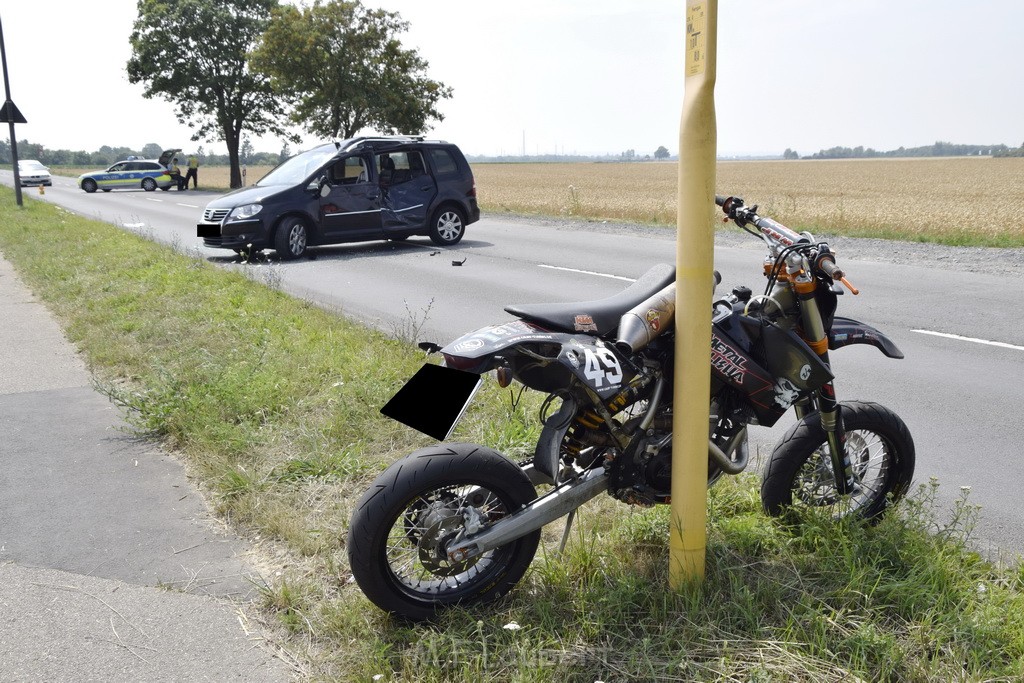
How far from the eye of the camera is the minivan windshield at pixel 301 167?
1616cm

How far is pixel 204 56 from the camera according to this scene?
48.4 meters

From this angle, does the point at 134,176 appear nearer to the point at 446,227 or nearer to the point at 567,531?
the point at 446,227

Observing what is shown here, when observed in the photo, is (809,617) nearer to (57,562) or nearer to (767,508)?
(767,508)

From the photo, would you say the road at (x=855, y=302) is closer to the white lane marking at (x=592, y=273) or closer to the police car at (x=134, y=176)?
the white lane marking at (x=592, y=273)

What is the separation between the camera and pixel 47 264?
1355cm

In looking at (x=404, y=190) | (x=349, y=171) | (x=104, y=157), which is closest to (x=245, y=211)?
(x=349, y=171)

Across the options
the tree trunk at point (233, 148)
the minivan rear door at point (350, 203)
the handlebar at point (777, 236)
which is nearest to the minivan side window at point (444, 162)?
the minivan rear door at point (350, 203)

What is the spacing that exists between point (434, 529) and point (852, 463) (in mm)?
1858

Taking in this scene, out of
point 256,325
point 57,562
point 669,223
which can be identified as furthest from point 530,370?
point 669,223

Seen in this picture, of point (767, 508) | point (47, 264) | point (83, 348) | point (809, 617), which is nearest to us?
point (809, 617)

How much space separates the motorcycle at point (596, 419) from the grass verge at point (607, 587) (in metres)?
0.19

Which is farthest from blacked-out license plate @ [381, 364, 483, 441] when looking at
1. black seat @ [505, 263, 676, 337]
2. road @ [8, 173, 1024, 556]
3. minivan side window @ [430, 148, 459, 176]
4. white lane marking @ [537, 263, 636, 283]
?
minivan side window @ [430, 148, 459, 176]

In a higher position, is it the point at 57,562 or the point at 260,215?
the point at 260,215

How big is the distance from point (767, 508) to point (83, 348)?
6296 millimetres
